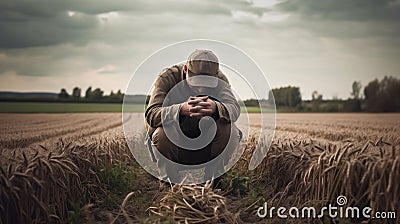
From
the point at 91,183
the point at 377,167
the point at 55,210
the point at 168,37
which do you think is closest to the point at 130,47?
the point at 168,37

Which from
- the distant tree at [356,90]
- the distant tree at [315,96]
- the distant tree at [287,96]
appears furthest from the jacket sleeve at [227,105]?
the distant tree at [356,90]

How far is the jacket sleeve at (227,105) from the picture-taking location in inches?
135

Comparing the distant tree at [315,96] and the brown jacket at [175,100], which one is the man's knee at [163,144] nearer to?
the brown jacket at [175,100]

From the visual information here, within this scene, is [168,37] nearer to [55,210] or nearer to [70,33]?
[70,33]

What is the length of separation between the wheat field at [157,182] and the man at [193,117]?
25cm

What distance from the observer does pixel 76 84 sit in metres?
3.54

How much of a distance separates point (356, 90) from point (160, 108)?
1498 mm

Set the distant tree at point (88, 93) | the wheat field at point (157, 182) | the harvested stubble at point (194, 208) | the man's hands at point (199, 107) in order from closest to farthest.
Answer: the wheat field at point (157, 182)
the harvested stubble at point (194, 208)
the man's hands at point (199, 107)
the distant tree at point (88, 93)

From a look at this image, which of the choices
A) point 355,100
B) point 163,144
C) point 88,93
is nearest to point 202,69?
point 163,144

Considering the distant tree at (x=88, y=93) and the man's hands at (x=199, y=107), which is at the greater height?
the distant tree at (x=88, y=93)

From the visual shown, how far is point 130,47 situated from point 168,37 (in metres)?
0.30

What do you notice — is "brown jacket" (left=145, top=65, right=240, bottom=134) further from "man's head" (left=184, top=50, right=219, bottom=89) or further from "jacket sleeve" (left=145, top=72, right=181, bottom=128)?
"man's head" (left=184, top=50, right=219, bottom=89)

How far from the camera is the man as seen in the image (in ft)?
11.1

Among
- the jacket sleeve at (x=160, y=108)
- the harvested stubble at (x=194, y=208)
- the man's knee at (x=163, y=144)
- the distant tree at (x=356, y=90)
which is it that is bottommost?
the harvested stubble at (x=194, y=208)
